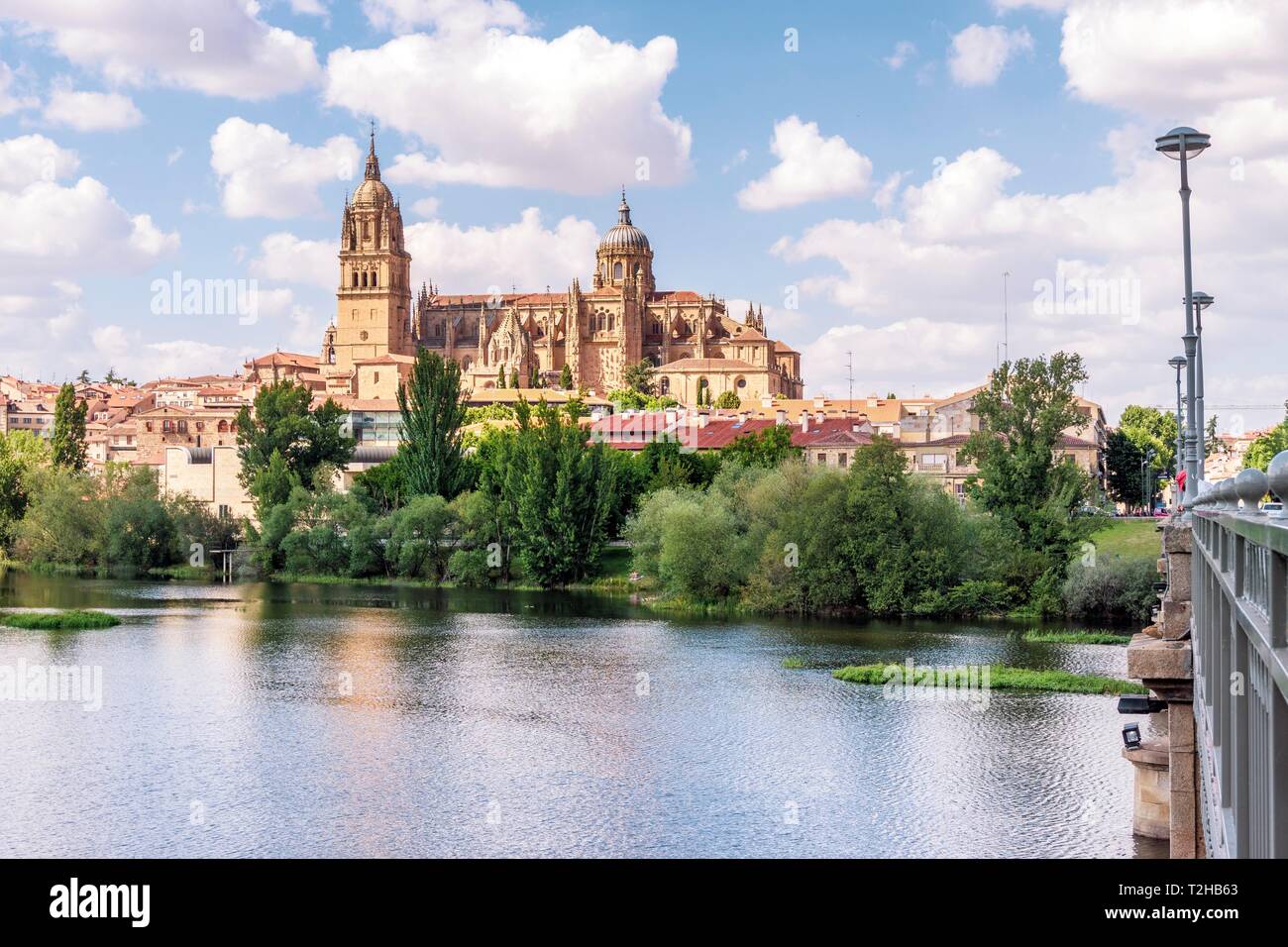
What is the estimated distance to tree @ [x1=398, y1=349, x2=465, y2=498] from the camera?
178 feet

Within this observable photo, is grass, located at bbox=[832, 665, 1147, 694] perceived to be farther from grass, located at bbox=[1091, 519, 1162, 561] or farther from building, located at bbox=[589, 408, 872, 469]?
building, located at bbox=[589, 408, 872, 469]

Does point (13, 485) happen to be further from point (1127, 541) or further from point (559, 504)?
point (1127, 541)

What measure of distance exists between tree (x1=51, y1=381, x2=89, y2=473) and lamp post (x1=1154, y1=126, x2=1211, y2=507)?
59.6 meters

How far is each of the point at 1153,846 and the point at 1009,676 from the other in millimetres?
11637

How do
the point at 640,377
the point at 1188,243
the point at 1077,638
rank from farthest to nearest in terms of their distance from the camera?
the point at 640,377
the point at 1077,638
the point at 1188,243

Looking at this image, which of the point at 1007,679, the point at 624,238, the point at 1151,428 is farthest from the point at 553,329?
the point at 1007,679

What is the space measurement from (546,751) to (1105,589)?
72.7 ft

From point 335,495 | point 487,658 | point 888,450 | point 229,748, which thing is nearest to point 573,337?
point 335,495

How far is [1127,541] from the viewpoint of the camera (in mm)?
45156

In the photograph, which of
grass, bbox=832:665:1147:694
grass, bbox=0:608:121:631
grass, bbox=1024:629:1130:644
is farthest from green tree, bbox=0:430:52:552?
grass, bbox=832:665:1147:694

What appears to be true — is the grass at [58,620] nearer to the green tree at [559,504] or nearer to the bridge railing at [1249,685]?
the green tree at [559,504]
